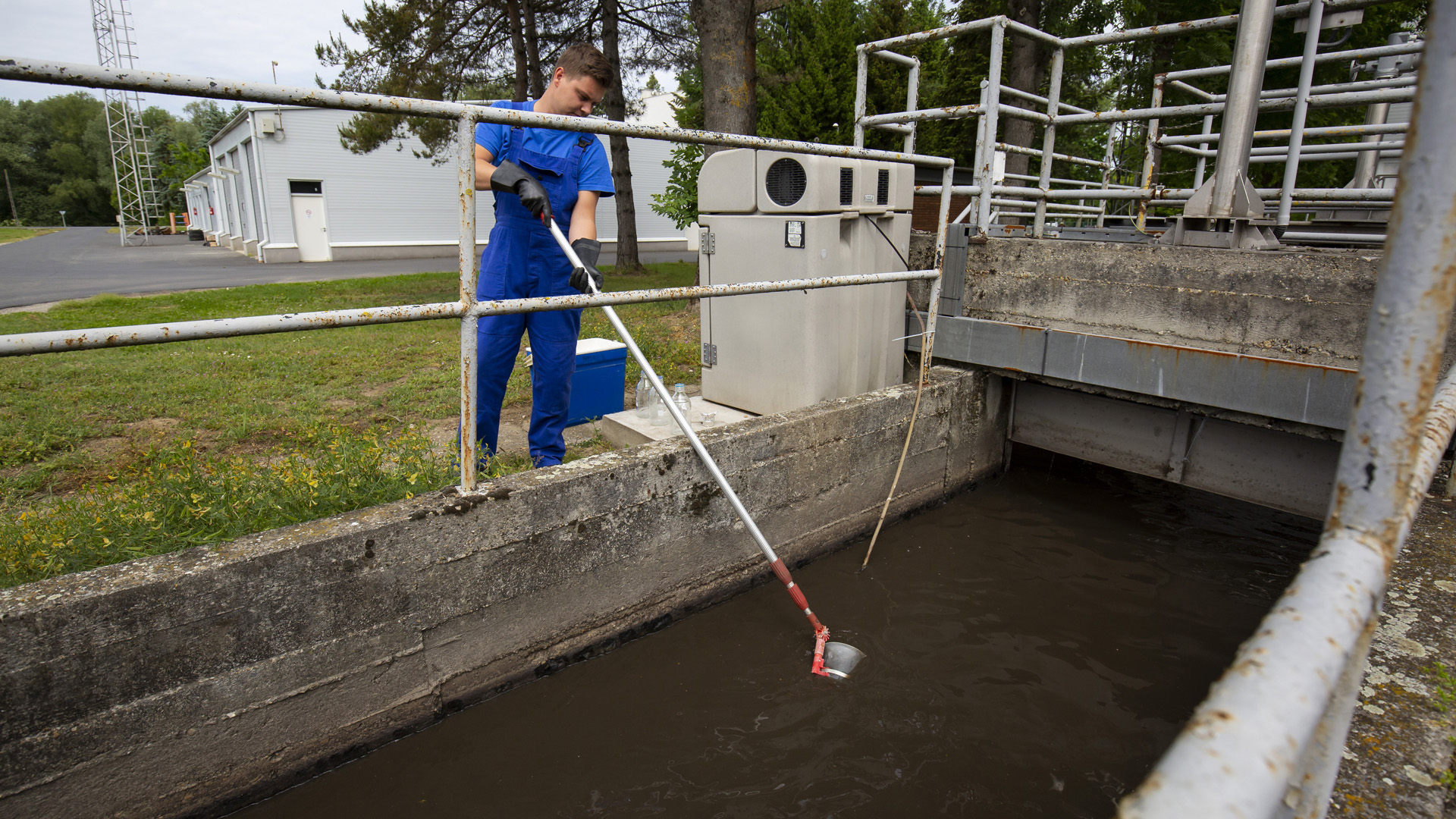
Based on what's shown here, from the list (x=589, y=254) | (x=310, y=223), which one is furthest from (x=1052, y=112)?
(x=310, y=223)

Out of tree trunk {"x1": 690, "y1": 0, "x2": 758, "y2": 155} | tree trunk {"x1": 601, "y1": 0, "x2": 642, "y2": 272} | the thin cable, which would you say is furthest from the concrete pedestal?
tree trunk {"x1": 601, "y1": 0, "x2": 642, "y2": 272}

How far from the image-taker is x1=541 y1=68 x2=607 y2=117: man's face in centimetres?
Answer: 327

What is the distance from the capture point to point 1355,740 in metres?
1.50

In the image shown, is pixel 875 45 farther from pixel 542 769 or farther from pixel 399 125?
pixel 399 125

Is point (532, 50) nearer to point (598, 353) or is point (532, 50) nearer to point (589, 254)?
point (598, 353)

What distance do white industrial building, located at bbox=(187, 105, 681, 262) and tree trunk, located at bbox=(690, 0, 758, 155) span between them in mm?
14361

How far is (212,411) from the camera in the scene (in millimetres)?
4977

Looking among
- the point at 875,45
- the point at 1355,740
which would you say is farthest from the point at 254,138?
the point at 1355,740

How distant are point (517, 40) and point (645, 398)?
427 inches

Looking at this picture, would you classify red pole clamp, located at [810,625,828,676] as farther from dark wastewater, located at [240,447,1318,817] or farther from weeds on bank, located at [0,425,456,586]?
weeds on bank, located at [0,425,456,586]

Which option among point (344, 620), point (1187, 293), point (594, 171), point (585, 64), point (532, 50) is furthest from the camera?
point (532, 50)

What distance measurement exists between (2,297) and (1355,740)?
1695 cm

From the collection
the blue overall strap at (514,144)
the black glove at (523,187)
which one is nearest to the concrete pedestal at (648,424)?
the black glove at (523,187)

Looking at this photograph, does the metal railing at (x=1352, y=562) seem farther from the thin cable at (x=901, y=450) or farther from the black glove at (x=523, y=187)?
the thin cable at (x=901, y=450)
